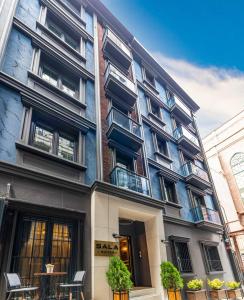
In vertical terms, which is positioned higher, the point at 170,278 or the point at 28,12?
the point at 28,12

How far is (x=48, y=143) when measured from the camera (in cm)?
767

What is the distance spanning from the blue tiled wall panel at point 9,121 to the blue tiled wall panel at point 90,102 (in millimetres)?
3033

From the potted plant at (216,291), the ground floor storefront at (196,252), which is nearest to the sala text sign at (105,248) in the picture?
the ground floor storefront at (196,252)

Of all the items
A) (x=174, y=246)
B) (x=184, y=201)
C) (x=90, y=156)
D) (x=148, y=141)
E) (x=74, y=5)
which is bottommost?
(x=174, y=246)

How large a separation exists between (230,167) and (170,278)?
2155 centimetres

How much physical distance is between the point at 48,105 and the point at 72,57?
3744 mm

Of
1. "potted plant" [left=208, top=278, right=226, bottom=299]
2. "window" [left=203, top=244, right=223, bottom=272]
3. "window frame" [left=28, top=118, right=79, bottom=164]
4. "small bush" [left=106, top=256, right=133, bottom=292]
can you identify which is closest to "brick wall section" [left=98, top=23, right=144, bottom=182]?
"window frame" [left=28, top=118, right=79, bottom=164]

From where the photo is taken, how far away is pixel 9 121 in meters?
6.58

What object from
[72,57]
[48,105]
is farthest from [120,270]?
[72,57]

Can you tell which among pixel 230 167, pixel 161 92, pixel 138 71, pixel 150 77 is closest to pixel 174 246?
pixel 161 92

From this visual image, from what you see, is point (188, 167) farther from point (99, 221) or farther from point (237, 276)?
point (99, 221)

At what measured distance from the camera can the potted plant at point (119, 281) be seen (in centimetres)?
574

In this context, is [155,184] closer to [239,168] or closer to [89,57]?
[89,57]

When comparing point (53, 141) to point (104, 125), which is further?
point (104, 125)
